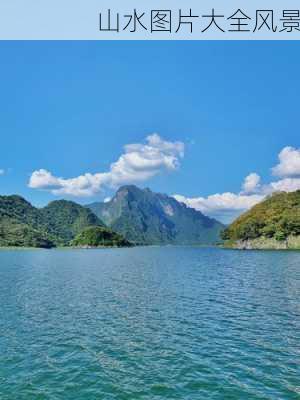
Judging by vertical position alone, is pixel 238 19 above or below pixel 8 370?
above

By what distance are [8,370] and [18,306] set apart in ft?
86.7

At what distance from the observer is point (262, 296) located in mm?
58969

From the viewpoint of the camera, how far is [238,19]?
123 ft

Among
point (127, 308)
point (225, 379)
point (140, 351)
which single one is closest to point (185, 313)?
point (127, 308)

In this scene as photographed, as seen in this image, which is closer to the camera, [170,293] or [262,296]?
[262,296]

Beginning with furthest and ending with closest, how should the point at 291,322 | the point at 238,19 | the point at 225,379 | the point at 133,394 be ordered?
the point at 291,322
the point at 238,19
the point at 225,379
the point at 133,394

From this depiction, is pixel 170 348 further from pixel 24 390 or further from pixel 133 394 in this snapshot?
pixel 24 390

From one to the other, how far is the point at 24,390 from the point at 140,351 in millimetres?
10993

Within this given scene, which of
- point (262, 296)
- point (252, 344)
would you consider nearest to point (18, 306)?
point (252, 344)

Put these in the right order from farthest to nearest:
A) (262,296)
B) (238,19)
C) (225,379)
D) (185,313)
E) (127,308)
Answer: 1. (262,296)
2. (127,308)
3. (185,313)
4. (238,19)
5. (225,379)

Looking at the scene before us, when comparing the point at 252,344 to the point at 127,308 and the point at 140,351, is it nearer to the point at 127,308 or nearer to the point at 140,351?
the point at 140,351

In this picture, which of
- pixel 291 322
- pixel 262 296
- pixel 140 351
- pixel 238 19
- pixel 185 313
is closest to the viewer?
pixel 140 351

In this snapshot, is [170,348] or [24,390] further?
[170,348]

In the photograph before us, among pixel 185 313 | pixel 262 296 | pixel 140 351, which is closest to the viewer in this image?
pixel 140 351
